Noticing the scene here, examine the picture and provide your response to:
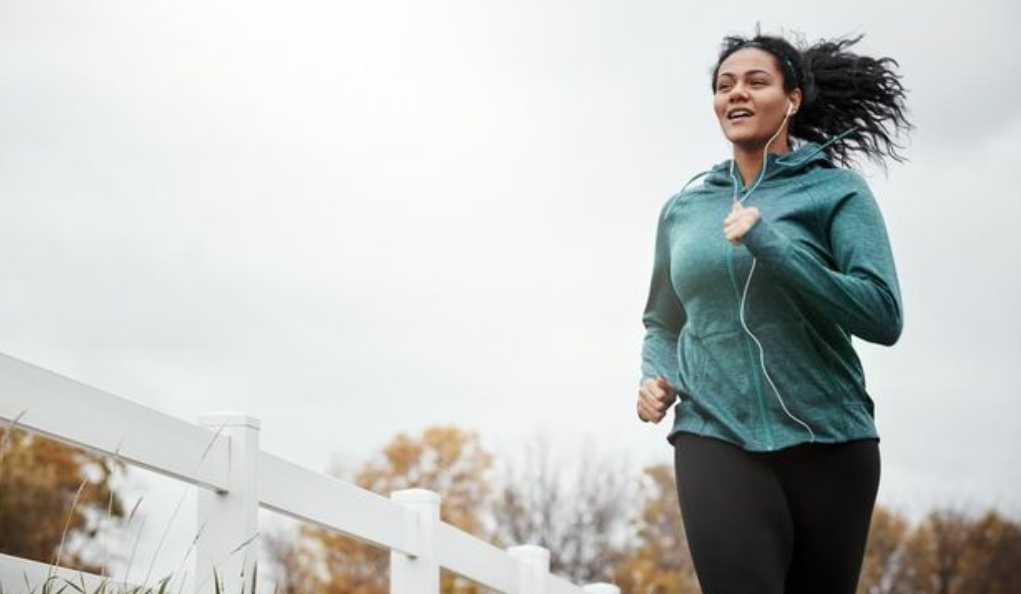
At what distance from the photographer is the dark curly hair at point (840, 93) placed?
428cm

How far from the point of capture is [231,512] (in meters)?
4.68

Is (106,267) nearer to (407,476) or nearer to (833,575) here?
(407,476)

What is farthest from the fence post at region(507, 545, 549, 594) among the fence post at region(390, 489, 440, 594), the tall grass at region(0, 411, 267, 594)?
the tall grass at region(0, 411, 267, 594)

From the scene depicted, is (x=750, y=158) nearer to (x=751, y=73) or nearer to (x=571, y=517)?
(x=751, y=73)

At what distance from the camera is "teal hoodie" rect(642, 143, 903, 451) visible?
12.4 ft

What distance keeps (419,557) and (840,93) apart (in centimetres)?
264

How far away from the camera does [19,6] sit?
57.9 meters

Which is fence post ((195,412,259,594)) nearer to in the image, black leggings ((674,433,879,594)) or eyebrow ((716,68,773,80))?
black leggings ((674,433,879,594))

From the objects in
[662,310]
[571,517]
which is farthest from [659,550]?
[662,310]

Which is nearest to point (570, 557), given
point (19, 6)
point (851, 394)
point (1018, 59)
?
point (1018, 59)

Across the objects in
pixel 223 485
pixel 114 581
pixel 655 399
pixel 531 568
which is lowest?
pixel 114 581

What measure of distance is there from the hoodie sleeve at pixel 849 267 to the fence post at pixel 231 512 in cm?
163

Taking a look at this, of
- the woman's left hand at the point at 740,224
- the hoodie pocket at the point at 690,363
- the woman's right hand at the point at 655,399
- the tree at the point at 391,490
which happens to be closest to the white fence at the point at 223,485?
the woman's right hand at the point at 655,399

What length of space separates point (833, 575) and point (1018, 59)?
160ft
